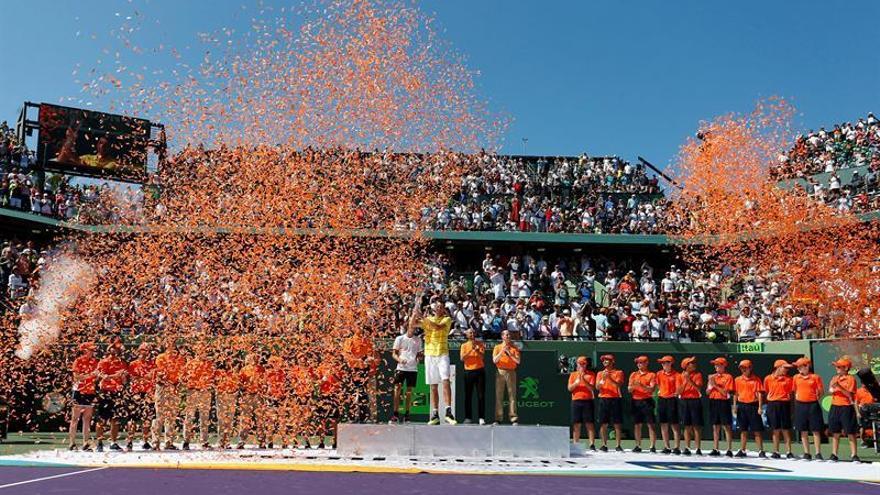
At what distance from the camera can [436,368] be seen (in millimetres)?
13258

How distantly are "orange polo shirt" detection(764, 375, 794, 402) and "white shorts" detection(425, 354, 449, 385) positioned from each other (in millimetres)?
6116

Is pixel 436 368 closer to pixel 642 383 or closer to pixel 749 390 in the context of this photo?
pixel 642 383

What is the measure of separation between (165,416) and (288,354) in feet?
15.7

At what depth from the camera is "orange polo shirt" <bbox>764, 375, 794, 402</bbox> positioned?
14570 millimetres

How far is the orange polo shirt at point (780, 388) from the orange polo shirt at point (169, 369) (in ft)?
35.0

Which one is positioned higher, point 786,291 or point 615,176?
point 615,176

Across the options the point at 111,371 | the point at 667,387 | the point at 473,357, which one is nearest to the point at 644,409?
the point at 667,387

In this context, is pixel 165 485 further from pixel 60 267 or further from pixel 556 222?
pixel 556 222

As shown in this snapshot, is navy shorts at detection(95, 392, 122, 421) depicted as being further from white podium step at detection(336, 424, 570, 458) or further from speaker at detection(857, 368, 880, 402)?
speaker at detection(857, 368, 880, 402)

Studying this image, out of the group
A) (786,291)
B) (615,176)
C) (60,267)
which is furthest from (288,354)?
(615,176)

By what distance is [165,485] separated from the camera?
9.03 metres

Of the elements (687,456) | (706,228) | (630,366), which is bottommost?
(687,456)

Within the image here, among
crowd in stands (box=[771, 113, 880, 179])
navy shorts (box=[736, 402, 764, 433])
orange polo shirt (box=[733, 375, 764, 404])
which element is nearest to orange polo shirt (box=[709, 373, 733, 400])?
orange polo shirt (box=[733, 375, 764, 404])

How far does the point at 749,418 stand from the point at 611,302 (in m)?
10.2
